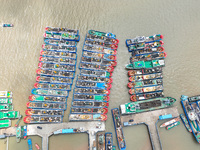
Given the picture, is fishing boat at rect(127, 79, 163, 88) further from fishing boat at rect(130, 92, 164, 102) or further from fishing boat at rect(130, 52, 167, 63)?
fishing boat at rect(130, 52, 167, 63)

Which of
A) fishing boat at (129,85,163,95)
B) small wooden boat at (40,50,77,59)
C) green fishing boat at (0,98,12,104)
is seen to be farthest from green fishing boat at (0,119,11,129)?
fishing boat at (129,85,163,95)

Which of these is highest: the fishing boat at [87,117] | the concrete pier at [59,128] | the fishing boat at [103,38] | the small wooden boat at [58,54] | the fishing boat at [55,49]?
the fishing boat at [103,38]

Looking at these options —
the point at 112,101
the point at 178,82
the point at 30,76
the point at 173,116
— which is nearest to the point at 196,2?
the point at 178,82

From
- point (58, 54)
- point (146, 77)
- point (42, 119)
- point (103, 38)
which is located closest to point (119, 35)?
point (103, 38)

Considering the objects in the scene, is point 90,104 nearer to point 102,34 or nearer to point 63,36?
point 102,34

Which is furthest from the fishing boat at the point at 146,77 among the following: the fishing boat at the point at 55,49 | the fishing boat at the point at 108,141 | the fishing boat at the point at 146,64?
the fishing boat at the point at 55,49

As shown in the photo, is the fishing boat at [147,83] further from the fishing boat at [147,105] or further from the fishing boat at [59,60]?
the fishing boat at [59,60]

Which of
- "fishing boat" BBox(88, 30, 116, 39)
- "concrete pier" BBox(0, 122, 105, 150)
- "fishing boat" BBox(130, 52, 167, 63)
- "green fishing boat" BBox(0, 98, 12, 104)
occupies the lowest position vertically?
"concrete pier" BBox(0, 122, 105, 150)
